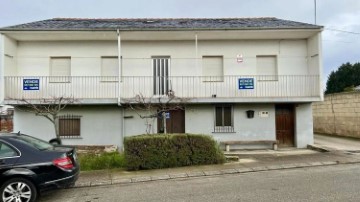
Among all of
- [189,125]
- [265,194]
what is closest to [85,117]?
[189,125]

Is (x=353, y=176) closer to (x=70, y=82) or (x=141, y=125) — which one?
(x=141, y=125)

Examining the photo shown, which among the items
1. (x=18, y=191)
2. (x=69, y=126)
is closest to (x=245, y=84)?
(x=69, y=126)

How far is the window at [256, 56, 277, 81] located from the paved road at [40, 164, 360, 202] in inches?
311

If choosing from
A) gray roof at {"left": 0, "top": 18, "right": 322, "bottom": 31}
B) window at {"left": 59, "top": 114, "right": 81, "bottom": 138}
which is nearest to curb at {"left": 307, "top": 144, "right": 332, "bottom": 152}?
gray roof at {"left": 0, "top": 18, "right": 322, "bottom": 31}

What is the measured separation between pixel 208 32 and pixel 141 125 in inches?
204

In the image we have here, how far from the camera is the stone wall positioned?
65.9 ft

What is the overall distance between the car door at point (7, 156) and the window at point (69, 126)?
9843mm

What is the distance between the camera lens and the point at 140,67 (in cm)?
1761

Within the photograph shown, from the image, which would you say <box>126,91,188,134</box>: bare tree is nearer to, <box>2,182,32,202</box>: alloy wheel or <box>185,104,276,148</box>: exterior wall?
<box>185,104,276,148</box>: exterior wall

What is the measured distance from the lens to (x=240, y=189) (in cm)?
848

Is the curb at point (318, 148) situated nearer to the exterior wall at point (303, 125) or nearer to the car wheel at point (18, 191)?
the exterior wall at point (303, 125)

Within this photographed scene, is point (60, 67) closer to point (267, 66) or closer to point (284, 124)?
point (267, 66)

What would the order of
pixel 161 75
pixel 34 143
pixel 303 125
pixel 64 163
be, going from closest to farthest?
→ pixel 64 163
pixel 34 143
pixel 161 75
pixel 303 125

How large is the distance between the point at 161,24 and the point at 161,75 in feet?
8.00
